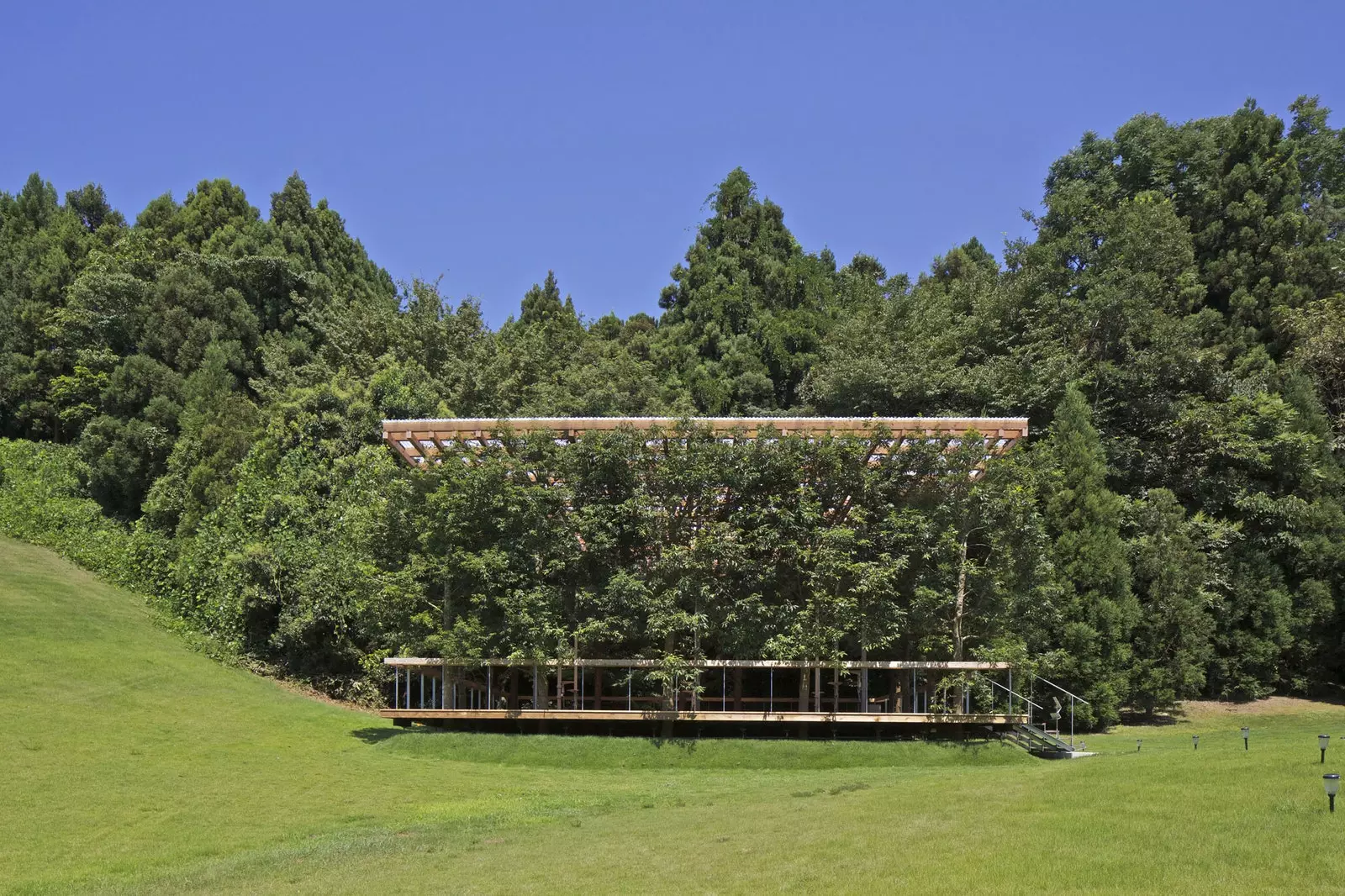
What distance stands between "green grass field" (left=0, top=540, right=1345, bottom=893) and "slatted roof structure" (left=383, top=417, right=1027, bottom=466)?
6162mm

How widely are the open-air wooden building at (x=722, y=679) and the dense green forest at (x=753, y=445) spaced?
49cm

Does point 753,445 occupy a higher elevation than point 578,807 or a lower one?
higher

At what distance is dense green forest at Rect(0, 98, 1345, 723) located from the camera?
70.8 feet

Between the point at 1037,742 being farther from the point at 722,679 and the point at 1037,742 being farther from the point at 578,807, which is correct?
the point at 578,807

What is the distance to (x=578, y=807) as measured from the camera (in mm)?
14648

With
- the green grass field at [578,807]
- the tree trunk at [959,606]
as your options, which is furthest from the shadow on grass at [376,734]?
the tree trunk at [959,606]

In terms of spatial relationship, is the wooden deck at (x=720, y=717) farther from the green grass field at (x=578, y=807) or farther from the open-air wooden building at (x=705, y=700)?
the green grass field at (x=578, y=807)

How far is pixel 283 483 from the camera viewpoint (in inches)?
1193

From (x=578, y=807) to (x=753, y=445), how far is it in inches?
360

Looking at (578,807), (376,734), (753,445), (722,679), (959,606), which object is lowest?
(376,734)

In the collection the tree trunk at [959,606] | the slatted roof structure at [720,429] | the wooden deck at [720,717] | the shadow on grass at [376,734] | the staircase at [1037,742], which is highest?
the slatted roof structure at [720,429]

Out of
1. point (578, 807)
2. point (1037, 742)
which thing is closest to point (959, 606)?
point (1037, 742)

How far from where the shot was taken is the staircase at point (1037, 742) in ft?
63.8

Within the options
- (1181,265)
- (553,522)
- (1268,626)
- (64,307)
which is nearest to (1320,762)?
(553,522)
